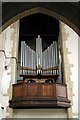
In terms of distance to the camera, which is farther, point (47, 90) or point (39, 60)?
point (39, 60)

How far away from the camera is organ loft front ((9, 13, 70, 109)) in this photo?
766 cm

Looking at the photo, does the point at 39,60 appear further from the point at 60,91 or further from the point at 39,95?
the point at 39,95

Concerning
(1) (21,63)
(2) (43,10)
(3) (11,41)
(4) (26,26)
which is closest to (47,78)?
(1) (21,63)

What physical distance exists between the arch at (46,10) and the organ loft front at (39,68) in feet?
15.8

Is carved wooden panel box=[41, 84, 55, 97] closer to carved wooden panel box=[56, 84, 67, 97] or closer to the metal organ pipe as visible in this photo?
carved wooden panel box=[56, 84, 67, 97]

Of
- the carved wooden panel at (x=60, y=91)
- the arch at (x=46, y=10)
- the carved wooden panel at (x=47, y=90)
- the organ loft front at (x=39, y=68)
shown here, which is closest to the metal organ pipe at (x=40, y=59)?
the organ loft front at (x=39, y=68)

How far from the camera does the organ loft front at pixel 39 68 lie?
25.1 feet

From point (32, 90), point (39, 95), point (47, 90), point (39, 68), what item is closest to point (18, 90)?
point (32, 90)

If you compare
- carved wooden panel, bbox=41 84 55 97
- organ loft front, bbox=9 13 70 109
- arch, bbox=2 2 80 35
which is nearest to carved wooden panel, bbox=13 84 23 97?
organ loft front, bbox=9 13 70 109

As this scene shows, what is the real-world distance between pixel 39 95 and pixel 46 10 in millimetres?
4907

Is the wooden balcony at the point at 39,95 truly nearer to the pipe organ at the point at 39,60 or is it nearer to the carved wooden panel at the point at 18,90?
the carved wooden panel at the point at 18,90

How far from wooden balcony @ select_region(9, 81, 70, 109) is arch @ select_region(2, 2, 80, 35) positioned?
4.81 meters

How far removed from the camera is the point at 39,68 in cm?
927

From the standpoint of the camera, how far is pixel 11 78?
852 centimetres
